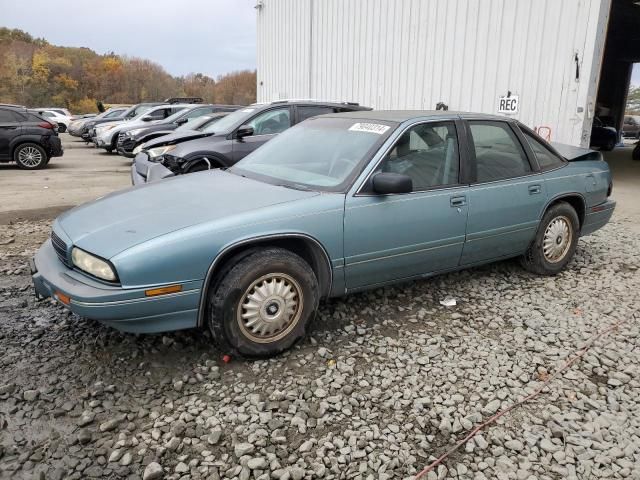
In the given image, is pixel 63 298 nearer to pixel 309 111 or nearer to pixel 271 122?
pixel 271 122

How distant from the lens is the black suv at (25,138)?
1158cm

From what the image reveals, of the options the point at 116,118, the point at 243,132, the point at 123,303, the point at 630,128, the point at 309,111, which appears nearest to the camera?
the point at 123,303

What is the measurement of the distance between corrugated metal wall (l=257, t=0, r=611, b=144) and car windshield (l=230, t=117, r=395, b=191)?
6.31 metres

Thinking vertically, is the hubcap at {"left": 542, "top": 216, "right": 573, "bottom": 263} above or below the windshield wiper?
below

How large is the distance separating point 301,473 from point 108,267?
4.85ft

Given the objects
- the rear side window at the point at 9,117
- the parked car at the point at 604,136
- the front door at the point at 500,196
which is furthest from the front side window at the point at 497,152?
the parked car at the point at 604,136

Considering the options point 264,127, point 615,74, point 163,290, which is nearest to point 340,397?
point 163,290

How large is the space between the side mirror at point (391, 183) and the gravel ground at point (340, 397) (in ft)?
3.37

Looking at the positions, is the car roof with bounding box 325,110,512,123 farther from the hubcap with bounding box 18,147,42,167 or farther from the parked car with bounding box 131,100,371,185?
the hubcap with bounding box 18,147,42,167

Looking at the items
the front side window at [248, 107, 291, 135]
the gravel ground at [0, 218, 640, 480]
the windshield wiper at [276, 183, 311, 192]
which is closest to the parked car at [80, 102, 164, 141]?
the front side window at [248, 107, 291, 135]

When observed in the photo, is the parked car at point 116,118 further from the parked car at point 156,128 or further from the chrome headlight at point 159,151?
the chrome headlight at point 159,151

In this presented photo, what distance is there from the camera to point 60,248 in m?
3.08

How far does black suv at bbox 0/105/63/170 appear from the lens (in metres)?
11.6

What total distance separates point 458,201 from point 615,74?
79.8 ft
